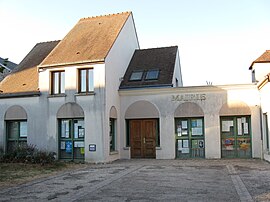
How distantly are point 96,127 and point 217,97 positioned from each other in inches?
254

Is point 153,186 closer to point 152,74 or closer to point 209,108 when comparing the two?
point 209,108

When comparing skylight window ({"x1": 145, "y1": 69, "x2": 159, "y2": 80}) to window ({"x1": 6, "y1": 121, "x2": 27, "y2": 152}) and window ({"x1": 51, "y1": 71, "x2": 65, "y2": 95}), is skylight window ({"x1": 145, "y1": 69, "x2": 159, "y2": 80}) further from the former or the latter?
window ({"x1": 6, "y1": 121, "x2": 27, "y2": 152})

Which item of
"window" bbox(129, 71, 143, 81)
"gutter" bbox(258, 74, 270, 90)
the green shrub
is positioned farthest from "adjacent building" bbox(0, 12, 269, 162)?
the green shrub

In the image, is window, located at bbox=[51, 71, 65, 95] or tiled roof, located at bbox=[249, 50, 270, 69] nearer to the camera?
window, located at bbox=[51, 71, 65, 95]

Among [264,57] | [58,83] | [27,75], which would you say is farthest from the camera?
[27,75]

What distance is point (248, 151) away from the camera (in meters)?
17.5

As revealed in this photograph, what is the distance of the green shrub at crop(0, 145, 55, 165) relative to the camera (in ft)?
52.1

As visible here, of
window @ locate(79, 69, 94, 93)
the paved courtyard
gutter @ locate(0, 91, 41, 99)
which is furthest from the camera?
gutter @ locate(0, 91, 41, 99)

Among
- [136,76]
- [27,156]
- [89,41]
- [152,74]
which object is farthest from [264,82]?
[27,156]

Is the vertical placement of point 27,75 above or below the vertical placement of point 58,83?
above

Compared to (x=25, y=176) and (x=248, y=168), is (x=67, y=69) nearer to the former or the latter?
(x=25, y=176)

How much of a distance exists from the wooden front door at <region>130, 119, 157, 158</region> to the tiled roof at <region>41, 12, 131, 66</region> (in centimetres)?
446

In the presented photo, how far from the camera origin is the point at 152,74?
790 inches

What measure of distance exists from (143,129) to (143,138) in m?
0.50
